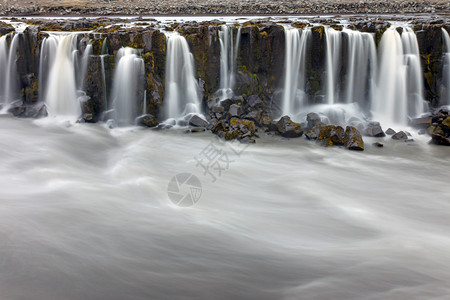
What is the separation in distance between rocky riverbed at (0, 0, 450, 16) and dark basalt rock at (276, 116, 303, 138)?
18993 mm

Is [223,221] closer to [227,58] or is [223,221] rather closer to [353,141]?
[353,141]

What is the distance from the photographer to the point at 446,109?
1338 cm

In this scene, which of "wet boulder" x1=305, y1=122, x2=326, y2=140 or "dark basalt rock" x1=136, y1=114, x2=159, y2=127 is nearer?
"wet boulder" x1=305, y1=122, x2=326, y2=140

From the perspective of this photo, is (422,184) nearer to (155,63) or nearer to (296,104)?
(296,104)

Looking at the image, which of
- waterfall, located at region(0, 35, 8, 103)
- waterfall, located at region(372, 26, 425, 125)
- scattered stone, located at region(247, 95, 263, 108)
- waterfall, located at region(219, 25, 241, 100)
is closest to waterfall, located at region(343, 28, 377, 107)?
waterfall, located at region(372, 26, 425, 125)

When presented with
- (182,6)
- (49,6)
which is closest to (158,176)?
(182,6)

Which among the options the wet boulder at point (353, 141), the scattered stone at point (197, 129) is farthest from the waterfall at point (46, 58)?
the wet boulder at point (353, 141)

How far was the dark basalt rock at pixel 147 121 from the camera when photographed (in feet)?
A: 42.4

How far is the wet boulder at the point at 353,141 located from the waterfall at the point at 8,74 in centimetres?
1266

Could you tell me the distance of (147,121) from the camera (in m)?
12.9

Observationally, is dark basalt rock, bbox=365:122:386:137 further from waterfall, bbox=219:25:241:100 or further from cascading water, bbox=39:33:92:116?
cascading water, bbox=39:33:92:116

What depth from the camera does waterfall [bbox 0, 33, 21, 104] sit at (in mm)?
14219

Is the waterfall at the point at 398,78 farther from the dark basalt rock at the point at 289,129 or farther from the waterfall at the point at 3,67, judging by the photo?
the waterfall at the point at 3,67

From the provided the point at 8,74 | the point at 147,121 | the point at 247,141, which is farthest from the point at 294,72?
the point at 8,74
